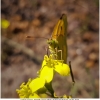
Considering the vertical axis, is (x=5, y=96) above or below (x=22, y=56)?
below

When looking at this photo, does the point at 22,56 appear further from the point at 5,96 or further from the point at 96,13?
the point at 96,13

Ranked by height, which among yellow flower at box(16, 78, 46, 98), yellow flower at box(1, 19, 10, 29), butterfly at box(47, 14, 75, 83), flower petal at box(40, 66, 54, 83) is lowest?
yellow flower at box(16, 78, 46, 98)

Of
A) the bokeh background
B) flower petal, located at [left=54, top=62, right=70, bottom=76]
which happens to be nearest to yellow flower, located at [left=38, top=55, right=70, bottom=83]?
flower petal, located at [left=54, top=62, right=70, bottom=76]

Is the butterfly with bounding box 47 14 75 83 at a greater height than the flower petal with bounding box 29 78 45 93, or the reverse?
the butterfly with bounding box 47 14 75 83

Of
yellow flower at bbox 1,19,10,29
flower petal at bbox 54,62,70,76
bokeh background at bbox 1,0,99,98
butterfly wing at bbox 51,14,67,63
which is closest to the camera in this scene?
flower petal at bbox 54,62,70,76

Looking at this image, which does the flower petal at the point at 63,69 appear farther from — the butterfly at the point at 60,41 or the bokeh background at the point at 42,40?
the bokeh background at the point at 42,40

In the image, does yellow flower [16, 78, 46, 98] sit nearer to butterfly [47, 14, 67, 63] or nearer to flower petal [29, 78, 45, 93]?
flower petal [29, 78, 45, 93]

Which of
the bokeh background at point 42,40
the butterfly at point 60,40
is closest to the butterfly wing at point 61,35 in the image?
the butterfly at point 60,40

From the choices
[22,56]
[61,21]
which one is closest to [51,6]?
[22,56]

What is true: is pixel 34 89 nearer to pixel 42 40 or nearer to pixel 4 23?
pixel 42 40
